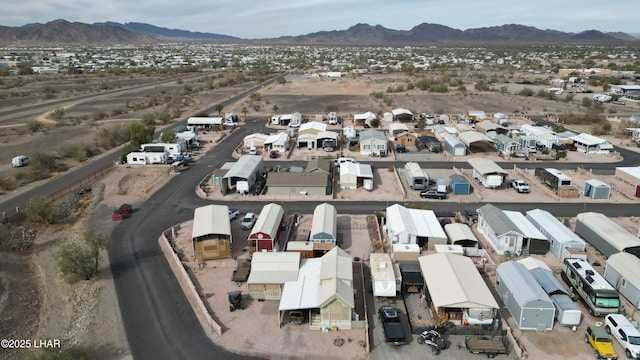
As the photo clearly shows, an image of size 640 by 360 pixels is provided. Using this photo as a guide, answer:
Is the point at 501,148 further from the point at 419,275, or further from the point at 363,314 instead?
the point at 363,314

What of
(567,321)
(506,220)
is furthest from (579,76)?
(567,321)

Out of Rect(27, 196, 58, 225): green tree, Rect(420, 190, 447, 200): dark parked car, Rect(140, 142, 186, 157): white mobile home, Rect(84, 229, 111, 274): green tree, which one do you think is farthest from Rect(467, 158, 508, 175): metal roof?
Rect(27, 196, 58, 225): green tree

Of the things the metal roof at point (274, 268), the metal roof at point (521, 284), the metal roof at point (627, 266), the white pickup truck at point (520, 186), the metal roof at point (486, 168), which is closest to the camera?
the metal roof at point (521, 284)

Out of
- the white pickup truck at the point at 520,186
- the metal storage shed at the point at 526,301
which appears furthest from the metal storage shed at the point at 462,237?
the white pickup truck at the point at 520,186

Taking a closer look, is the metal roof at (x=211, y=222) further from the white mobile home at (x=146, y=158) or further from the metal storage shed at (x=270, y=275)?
the white mobile home at (x=146, y=158)

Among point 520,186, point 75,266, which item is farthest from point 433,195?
point 75,266

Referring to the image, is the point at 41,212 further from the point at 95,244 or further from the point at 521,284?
the point at 521,284

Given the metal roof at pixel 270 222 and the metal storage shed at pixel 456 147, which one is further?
the metal storage shed at pixel 456 147

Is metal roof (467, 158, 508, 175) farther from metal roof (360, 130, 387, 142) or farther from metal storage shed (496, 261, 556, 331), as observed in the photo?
metal storage shed (496, 261, 556, 331)
